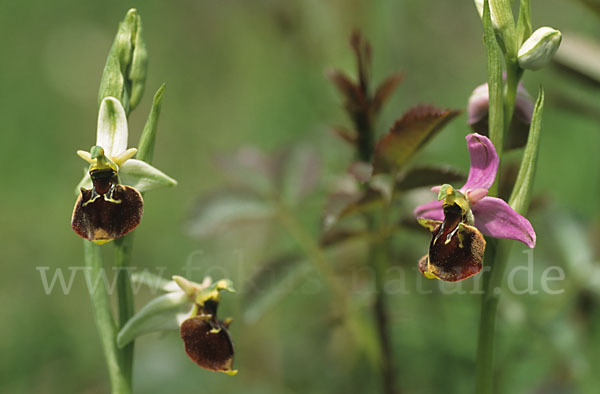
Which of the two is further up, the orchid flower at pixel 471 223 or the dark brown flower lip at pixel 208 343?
the orchid flower at pixel 471 223

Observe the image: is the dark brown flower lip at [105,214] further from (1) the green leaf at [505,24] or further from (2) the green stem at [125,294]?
(1) the green leaf at [505,24]

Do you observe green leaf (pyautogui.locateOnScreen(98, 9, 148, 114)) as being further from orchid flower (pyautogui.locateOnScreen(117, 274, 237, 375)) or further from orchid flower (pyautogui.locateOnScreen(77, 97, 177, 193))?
orchid flower (pyautogui.locateOnScreen(117, 274, 237, 375))

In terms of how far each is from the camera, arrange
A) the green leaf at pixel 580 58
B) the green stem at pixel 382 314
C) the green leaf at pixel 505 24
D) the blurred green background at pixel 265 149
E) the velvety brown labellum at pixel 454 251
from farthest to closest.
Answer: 1. the blurred green background at pixel 265 149
2. the green leaf at pixel 580 58
3. the green stem at pixel 382 314
4. the green leaf at pixel 505 24
5. the velvety brown labellum at pixel 454 251

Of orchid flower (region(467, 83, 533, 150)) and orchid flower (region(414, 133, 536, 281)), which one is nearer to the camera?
orchid flower (region(414, 133, 536, 281))

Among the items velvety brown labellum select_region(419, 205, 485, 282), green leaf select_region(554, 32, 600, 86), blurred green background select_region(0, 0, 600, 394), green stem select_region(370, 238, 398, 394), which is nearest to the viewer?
velvety brown labellum select_region(419, 205, 485, 282)

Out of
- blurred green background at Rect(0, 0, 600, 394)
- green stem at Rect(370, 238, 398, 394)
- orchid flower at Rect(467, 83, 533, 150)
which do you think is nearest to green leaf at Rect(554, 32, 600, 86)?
blurred green background at Rect(0, 0, 600, 394)

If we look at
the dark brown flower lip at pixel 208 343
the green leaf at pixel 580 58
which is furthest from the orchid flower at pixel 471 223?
the green leaf at pixel 580 58

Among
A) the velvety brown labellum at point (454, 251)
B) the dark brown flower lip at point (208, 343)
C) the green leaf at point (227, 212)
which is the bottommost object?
the green leaf at point (227, 212)

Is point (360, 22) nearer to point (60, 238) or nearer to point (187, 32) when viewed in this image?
point (60, 238)
